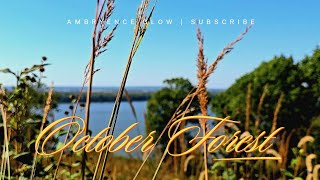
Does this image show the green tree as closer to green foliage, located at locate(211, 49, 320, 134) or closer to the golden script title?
green foliage, located at locate(211, 49, 320, 134)

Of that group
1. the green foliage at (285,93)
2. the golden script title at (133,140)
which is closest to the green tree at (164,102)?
the green foliage at (285,93)

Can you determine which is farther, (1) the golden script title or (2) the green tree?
(2) the green tree

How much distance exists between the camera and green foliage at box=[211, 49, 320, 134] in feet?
45.4

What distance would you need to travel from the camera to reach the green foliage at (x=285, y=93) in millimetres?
13828

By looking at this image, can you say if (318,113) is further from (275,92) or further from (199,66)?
(199,66)

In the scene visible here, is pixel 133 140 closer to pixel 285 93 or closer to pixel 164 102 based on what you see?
pixel 285 93

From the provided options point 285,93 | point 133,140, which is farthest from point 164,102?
point 133,140

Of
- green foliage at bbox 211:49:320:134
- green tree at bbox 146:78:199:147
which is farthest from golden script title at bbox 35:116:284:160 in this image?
green tree at bbox 146:78:199:147

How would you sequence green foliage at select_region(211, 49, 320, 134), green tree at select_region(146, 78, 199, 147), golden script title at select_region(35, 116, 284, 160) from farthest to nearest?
green tree at select_region(146, 78, 199, 147), green foliage at select_region(211, 49, 320, 134), golden script title at select_region(35, 116, 284, 160)

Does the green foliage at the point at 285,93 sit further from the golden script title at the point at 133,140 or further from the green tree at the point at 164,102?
the golden script title at the point at 133,140

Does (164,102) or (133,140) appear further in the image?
(164,102)

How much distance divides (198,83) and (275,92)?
12391 mm

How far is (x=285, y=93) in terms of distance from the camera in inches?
550

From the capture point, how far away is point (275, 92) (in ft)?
45.1
